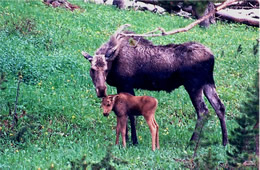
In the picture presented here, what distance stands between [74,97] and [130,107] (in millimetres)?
2436

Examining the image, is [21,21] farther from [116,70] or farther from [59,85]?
[116,70]

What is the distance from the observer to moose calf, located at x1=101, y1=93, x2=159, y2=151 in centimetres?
920

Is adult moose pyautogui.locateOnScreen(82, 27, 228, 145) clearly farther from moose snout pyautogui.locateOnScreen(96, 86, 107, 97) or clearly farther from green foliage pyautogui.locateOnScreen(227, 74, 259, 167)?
green foliage pyautogui.locateOnScreen(227, 74, 259, 167)

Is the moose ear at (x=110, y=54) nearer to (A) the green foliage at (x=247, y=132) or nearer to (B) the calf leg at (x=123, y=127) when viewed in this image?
(B) the calf leg at (x=123, y=127)

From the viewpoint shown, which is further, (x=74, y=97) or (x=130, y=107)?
(x=74, y=97)

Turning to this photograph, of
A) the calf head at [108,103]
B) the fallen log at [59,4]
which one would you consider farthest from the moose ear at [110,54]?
the fallen log at [59,4]

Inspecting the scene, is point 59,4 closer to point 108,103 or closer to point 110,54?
point 110,54

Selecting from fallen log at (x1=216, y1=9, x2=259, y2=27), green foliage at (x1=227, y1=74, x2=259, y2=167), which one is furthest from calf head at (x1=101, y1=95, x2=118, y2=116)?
fallen log at (x1=216, y1=9, x2=259, y2=27)

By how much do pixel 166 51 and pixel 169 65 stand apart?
0.34 m

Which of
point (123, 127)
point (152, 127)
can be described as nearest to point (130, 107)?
point (123, 127)

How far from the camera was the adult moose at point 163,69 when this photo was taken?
395 inches

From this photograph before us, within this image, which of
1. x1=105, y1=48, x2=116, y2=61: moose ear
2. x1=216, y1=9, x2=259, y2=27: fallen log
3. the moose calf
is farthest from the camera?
x1=216, y1=9, x2=259, y2=27: fallen log

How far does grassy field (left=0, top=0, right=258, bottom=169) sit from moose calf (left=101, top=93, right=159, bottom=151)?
0.34m

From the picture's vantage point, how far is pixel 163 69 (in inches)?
399
